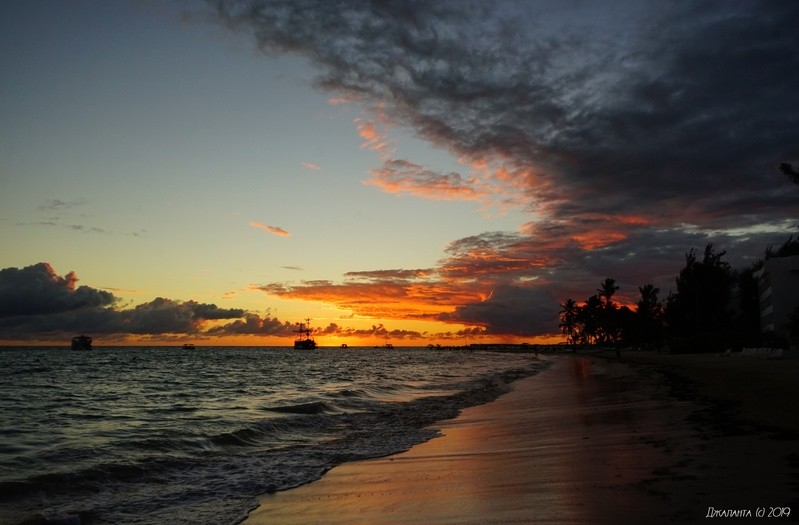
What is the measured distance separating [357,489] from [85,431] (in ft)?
40.2

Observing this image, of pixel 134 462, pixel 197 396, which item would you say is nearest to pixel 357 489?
pixel 134 462

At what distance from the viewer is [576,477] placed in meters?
8.08

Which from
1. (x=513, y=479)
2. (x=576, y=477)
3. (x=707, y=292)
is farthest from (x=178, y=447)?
(x=707, y=292)

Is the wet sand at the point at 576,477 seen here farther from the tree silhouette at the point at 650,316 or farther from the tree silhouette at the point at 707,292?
the tree silhouette at the point at 650,316

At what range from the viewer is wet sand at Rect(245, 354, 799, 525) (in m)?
6.29

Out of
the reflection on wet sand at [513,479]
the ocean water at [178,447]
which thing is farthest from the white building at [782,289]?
the reflection on wet sand at [513,479]

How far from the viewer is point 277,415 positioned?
21469 millimetres

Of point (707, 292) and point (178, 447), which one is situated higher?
point (707, 292)

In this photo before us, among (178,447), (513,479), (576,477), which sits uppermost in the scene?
(576,477)

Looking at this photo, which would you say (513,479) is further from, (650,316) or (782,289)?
(650,316)

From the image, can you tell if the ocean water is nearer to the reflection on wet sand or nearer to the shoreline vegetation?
the reflection on wet sand

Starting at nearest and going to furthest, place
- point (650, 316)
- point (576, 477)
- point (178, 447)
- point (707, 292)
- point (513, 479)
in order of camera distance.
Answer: point (576, 477), point (513, 479), point (178, 447), point (707, 292), point (650, 316)

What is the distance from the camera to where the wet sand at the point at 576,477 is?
20.6 ft

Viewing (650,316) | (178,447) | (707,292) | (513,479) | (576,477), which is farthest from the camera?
(650,316)
